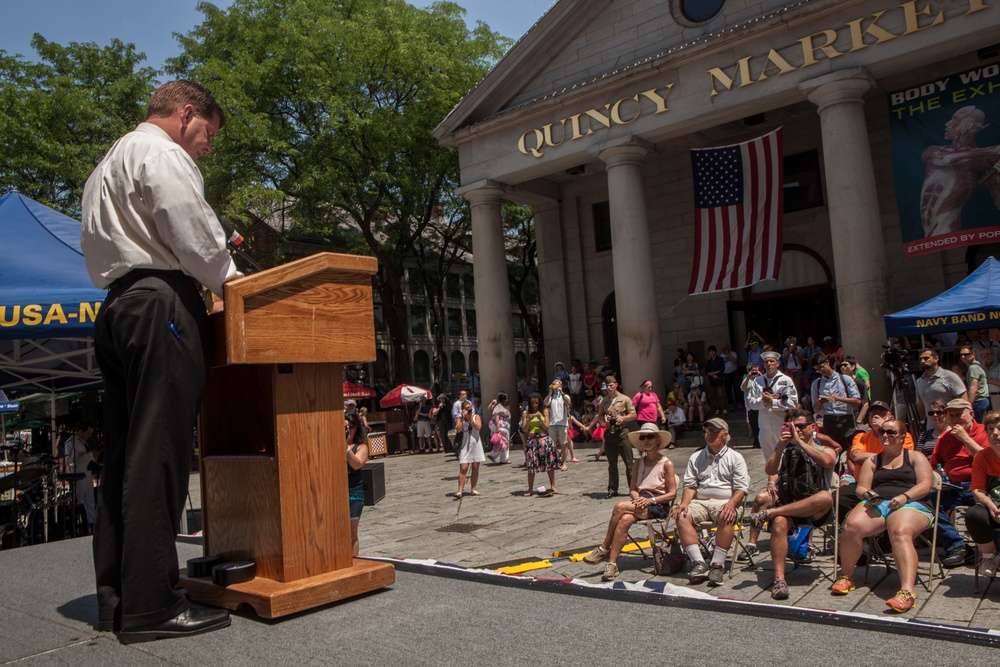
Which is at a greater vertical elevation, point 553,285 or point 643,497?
point 553,285

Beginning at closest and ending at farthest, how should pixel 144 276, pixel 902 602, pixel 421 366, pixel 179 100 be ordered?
pixel 144 276, pixel 179 100, pixel 902 602, pixel 421 366

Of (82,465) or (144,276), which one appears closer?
(144,276)

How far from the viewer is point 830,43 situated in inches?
690

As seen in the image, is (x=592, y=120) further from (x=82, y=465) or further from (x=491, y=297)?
(x=82, y=465)

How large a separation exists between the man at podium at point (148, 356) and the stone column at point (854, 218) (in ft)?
54.2

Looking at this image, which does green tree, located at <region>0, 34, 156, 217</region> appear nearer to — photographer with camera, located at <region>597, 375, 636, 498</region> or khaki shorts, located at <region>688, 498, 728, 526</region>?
photographer with camera, located at <region>597, 375, 636, 498</region>

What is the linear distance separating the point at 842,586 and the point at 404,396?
22.6 m

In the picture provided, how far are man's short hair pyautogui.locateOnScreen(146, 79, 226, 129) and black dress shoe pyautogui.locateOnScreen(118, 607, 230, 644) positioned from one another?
177 centimetres

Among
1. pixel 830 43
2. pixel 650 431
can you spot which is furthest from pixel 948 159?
pixel 650 431

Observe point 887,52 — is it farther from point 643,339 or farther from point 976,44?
point 643,339

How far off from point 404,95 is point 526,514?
21.6m

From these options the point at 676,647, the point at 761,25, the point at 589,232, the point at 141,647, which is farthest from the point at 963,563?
the point at 589,232

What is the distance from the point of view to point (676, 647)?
2.25m

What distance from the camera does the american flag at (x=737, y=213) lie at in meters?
19.4
